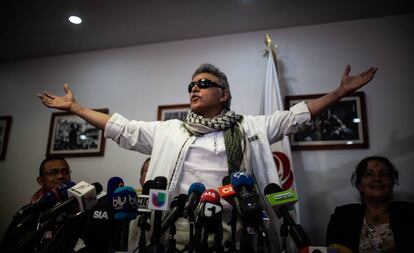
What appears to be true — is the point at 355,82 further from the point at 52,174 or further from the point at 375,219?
the point at 52,174

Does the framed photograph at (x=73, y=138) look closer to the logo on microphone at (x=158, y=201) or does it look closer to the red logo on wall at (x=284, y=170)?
the red logo on wall at (x=284, y=170)

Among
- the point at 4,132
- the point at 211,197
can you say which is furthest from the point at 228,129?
the point at 4,132

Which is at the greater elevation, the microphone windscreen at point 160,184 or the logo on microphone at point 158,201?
the microphone windscreen at point 160,184

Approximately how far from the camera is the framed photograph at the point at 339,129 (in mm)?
3023

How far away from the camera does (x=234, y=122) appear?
203 cm

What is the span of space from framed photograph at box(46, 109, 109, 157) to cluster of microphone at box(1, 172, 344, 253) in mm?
2429

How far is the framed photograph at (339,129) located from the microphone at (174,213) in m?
2.10

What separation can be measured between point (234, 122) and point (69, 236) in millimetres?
1156

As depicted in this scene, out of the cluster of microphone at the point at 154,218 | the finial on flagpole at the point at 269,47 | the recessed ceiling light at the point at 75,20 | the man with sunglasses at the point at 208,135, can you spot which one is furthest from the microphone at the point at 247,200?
the recessed ceiling light at the point at 75,20

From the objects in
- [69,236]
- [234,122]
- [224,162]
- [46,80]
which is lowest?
[69,236]

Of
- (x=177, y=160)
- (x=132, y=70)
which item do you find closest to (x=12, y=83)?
(x=132, y=70)

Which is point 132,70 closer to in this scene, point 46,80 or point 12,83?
point 46,80

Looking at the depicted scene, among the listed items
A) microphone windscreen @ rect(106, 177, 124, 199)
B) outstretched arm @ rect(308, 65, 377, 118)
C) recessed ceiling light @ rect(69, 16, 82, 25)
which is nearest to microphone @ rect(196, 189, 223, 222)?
microphone windscreen @ rect(106, 177, 124, 199)

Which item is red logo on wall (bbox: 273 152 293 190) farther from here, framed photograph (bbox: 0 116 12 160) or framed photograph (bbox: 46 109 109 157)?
framed photograph (bbox: 0 116 12 160)
